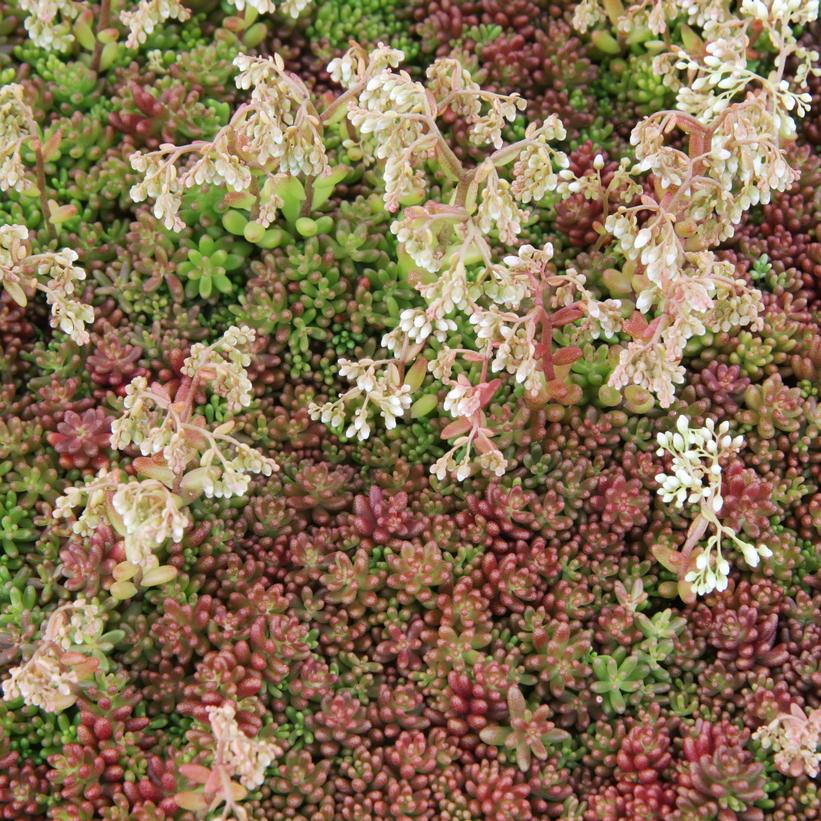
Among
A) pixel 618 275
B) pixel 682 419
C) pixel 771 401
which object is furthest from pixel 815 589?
pixel 618 275

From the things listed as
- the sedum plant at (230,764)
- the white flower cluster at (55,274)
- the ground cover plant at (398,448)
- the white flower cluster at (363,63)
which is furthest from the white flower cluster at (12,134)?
the sedum plant at (230,764)

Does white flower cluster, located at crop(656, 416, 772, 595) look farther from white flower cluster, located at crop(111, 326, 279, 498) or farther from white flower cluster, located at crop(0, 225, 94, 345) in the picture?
white flower cluster, located at crop(0, 225, 94, 345)

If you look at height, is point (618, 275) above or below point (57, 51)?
below

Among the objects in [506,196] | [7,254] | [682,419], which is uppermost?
[506,196]

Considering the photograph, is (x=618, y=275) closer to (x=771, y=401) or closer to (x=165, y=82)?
(x=771, y=401)

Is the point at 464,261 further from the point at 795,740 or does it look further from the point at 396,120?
the point at 795,740

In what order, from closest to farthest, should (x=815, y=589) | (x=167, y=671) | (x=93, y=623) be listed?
(x=93, y=623)
(x=167, y=671)
(x=815, y=589)

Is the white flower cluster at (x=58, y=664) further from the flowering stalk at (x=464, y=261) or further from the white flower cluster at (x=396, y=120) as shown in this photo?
the white flower cluster at (x=396, y=120)
